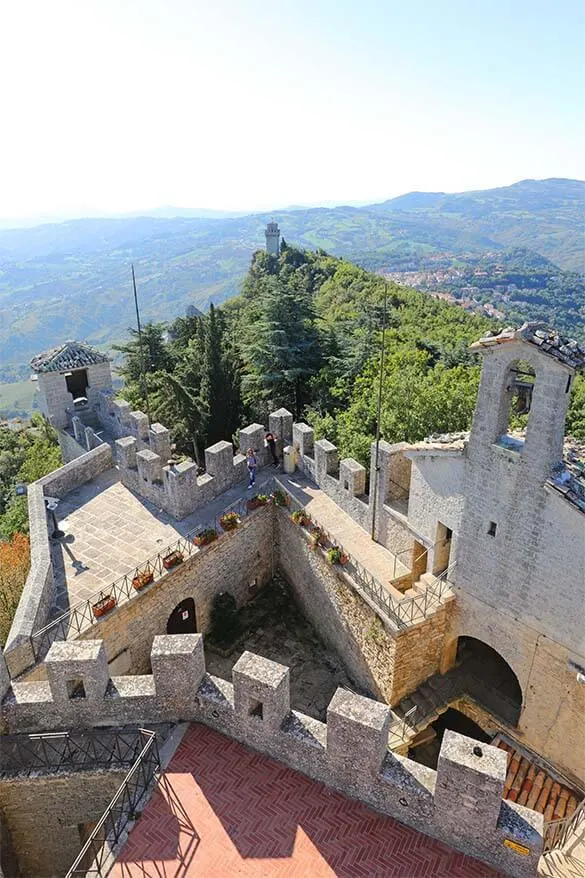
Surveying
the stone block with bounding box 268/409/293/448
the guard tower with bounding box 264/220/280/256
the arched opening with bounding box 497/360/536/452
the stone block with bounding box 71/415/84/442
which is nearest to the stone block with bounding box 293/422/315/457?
the stone block with bounding box 268/409/293/448

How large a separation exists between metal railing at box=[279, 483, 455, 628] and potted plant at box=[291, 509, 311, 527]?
6.35ft

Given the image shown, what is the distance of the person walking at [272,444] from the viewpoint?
55.8 ft

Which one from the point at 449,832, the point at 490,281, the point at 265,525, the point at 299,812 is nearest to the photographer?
the point at 449,832

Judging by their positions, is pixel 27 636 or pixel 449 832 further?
pixel 27 636

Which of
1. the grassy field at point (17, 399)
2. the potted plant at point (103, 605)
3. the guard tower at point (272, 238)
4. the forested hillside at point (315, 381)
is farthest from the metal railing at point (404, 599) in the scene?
the grassy field at point (17, 399)

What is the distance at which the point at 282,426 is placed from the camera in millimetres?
17203

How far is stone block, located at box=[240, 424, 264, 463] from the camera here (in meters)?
Result: 16.7

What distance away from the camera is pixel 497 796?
22.9 feet

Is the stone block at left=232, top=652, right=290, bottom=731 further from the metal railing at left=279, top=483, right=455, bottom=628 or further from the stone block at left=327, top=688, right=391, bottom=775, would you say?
the metal railing at left=279, top=483, right=455, bottom=628

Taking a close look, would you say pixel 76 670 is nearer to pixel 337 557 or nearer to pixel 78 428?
pixel 337 557

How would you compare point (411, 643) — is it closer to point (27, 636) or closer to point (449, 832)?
point (449, 832)

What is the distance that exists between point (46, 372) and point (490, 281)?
418 feet

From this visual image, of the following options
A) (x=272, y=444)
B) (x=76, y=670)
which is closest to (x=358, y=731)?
(x=76, y=670)

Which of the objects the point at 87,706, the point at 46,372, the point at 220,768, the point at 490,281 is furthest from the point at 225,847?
the point at 490,281
